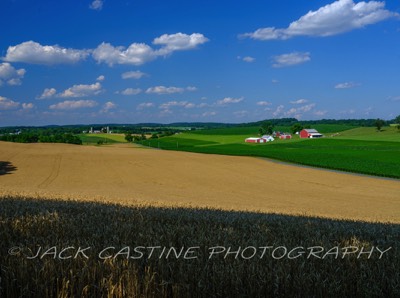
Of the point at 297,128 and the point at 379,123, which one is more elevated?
the point at 379,123

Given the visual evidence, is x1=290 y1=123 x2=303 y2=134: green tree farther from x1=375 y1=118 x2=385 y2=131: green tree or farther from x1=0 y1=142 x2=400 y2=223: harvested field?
x1=0 y1=142 x2=400 y2=223: harvested field

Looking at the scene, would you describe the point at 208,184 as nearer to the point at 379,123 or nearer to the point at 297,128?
the point at 379,123

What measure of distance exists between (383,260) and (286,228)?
1.97 metres

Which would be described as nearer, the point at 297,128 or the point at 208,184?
the point at 208,184

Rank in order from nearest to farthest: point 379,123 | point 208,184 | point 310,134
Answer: point 208,184 < point 379,123 < point 310,134

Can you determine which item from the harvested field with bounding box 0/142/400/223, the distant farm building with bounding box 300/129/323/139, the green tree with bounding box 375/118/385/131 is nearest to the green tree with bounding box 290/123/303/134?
the distant farm building with bounding box 300/129/323/139

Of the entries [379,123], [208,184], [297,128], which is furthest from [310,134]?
[208,184]

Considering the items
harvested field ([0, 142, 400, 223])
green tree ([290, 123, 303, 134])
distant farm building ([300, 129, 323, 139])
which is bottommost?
harvested field ([0, 142, 400, 223])

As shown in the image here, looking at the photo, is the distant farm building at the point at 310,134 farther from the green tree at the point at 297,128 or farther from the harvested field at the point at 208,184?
the harvested field at the point at 208,184

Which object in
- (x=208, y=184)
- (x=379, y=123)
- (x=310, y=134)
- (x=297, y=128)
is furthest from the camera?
(x=297, y=128)

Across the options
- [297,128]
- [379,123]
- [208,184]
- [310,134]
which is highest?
[379,123]

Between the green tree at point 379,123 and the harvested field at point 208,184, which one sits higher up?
the green tree at point 379,123

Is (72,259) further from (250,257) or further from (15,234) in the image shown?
(250,257)

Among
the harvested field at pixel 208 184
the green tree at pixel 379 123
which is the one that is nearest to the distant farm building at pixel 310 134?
the green tree at pixel 379 123
